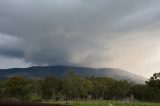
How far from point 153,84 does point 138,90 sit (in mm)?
39268

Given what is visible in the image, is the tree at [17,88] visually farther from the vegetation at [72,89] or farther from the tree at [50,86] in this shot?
the tree at [50,86]

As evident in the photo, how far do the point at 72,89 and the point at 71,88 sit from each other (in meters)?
1.31

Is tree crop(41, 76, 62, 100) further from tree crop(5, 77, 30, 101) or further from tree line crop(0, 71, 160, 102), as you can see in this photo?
tree crop(5, 77, 30, 101)

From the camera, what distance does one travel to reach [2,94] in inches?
4227

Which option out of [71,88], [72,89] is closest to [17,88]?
[71,88]

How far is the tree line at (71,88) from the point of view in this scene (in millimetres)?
108750

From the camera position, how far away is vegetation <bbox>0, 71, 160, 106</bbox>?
108750 millimetres

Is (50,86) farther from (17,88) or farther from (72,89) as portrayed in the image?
(17,88)

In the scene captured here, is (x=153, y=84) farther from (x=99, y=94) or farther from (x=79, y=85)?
(x=99, y=94)

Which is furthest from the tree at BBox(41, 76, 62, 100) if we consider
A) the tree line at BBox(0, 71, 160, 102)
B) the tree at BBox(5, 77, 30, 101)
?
the tree at BBox(5, 77, 30, 101)

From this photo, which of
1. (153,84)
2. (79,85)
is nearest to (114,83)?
(79,85)

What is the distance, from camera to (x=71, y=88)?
421 feet

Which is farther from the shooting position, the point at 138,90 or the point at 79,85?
the point at 138,90

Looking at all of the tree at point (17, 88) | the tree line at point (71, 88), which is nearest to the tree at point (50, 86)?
the tree line at point (71, 88)
